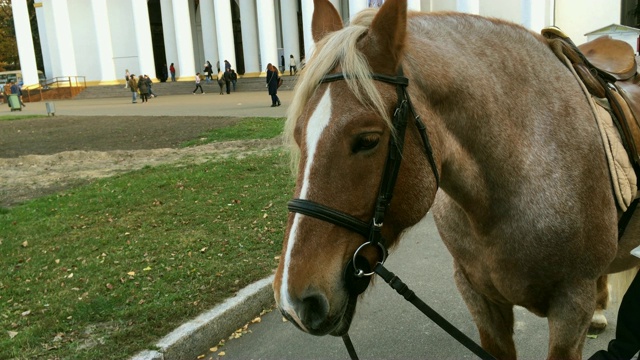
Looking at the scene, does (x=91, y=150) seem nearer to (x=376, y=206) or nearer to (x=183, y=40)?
(x=376, y=206)

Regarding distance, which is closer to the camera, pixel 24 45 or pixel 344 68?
pixel 344 68

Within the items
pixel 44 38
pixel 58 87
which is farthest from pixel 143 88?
pixel 44 38

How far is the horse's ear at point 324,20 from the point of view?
7.27 feet

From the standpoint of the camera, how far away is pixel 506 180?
2209 millimetres

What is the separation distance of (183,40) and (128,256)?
42086 millimetres

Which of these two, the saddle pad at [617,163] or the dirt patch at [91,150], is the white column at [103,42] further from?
the saddle pad at [617,163]

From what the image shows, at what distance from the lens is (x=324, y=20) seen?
7.31 feet

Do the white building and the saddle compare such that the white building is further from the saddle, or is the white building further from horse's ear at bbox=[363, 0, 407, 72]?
horse's ear at bbox=[363, 0, 407, 72]

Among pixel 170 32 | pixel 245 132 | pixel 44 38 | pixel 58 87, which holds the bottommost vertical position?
pixel 245 132

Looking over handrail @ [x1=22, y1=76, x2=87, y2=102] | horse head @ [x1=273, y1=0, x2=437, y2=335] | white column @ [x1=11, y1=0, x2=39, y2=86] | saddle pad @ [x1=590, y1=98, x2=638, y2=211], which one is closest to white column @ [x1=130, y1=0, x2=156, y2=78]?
handrail @ [x1=22, y1=76, x2=87, y2=102]

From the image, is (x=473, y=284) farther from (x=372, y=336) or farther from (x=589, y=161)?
(x=372, y=336)

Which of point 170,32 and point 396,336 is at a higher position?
point 170,32

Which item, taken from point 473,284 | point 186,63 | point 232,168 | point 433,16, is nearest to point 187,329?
point 473,284

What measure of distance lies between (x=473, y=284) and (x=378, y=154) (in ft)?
3.72
